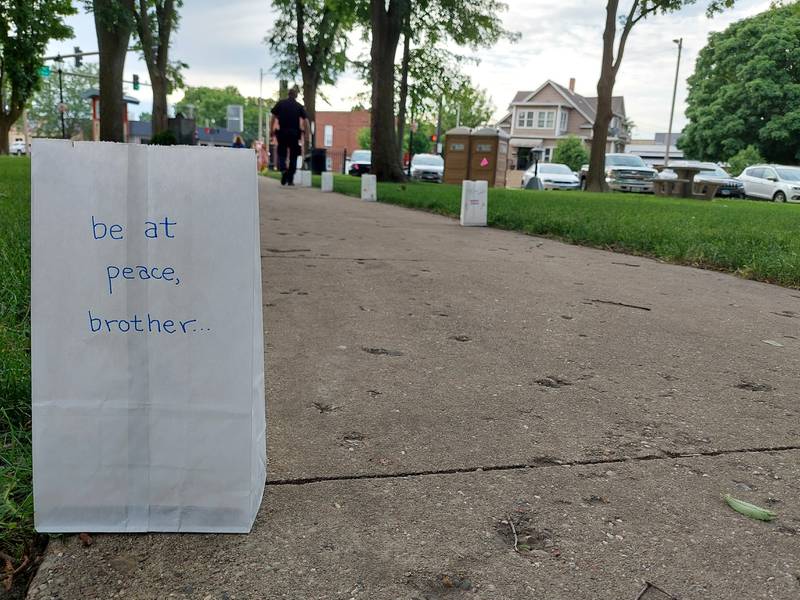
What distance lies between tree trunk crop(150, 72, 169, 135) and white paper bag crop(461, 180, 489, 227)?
60.2 ft

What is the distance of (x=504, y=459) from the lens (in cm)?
212

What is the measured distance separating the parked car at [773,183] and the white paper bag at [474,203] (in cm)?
2025

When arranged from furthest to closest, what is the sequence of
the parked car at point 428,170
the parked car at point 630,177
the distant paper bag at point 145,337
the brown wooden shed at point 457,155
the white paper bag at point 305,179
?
the parked car at point 428,170 < the parked car at point 630,177 < the brown wooden shed at point 457,155 < the white paper bag at point 305,179 < the distant paper bag at point 145,337

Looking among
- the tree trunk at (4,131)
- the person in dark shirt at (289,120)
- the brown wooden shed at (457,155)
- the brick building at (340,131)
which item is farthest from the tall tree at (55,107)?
the person in dark shirt at (289,120)

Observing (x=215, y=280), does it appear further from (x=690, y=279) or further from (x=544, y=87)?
(x=544, y=87)

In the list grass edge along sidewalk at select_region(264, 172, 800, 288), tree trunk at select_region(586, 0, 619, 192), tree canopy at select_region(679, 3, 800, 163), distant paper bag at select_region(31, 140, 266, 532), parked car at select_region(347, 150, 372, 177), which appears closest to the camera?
distant paper bag at select_region(31, 140, 266, 532)

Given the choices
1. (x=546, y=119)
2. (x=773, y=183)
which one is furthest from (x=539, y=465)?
(x=546, y=119)

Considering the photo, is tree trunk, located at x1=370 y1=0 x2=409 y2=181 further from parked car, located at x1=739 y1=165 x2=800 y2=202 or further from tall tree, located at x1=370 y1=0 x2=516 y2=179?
parked car, located at x1=739 y1=165 x2=800 y2=202

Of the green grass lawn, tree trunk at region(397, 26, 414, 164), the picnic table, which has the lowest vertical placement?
the green grass lawn

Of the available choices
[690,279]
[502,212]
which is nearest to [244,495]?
[690,279]

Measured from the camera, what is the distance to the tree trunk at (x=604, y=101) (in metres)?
20.0

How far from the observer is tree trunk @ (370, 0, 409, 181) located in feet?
62.7

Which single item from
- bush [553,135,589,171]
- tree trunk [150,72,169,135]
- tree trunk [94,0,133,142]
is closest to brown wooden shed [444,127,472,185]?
tree trunk [150,72,169,135]

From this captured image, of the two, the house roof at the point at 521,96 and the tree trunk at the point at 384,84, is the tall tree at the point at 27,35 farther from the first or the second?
the house roof at the point at 521,96
